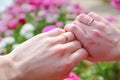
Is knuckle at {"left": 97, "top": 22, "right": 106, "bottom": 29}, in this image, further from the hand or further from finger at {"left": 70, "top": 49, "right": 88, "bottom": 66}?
finger at {"left": 70, "top": 49, "right": 88, "bottom": 66}

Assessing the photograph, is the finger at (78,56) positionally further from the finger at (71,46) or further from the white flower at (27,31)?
the white flower at (27,31)

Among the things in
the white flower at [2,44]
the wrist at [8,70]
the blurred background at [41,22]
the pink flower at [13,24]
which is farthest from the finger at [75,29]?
the pink flower at [13,24]

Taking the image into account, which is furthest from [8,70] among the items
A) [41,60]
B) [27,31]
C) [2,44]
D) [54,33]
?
[27,31]

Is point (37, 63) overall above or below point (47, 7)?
below

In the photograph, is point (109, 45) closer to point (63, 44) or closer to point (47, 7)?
point (63, 44)

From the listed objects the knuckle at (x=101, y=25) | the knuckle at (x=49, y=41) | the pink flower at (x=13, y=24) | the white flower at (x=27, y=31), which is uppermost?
the pink flower at (x=13, y=24)

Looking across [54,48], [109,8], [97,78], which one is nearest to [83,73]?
[97,78]

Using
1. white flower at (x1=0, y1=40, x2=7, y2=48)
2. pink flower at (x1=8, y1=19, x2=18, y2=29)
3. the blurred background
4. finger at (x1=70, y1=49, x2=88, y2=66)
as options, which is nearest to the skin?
finger at (x1=70, y1=49, x2=88, y2=66)
